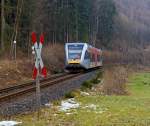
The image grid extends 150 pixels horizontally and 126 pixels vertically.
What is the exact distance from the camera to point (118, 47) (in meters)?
132

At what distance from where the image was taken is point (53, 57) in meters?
58.8

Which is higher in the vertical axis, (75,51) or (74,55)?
(75,51)

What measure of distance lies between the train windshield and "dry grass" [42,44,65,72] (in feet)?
23.9

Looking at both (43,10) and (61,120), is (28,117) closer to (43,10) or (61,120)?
(61,120)

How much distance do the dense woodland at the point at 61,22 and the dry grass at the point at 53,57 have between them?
304 cm

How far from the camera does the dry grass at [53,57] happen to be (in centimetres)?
5431

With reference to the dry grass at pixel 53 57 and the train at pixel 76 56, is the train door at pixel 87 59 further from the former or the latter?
the dry grass at pixel 53 57

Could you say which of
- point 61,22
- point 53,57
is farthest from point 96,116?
point 61,22

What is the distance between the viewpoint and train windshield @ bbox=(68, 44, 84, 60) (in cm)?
4485

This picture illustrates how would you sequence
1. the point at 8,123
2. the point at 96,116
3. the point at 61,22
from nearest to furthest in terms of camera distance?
the point at 8,123 < the point at 96,116 < the point at 61,22

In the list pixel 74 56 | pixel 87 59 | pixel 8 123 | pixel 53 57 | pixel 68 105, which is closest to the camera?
pixel 8 123

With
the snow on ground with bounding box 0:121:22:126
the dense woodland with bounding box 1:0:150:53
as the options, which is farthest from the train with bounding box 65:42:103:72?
the snow on ground with bounding box 0:121:22:126

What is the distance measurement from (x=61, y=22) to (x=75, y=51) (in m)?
34.0

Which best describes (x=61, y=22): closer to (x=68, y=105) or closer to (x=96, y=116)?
(x=68, y=105)
